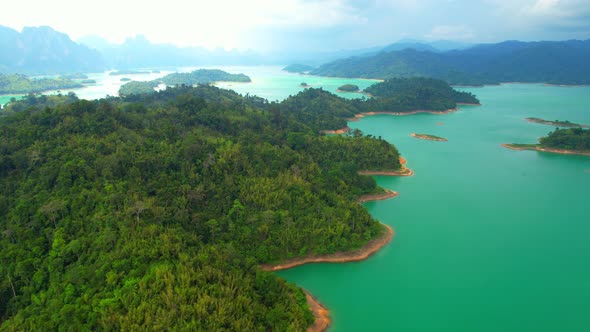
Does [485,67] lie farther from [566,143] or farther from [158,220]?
[158,220]

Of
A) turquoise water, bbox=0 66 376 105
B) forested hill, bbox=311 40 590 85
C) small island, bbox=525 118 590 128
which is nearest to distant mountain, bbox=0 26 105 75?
turquoise water, bbox=0 66 376 105

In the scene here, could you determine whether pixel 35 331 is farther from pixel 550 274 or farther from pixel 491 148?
pixel 491 148

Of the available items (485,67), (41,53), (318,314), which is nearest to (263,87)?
→ (485,67)

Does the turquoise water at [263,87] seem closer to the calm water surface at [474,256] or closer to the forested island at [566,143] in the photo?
the forested island at [566,143]

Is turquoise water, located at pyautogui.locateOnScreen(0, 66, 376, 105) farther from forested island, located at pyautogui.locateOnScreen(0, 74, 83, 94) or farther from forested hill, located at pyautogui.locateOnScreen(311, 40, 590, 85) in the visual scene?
forested hill, located at pyautogui.locateOnScreen(311, 40, 590, 85)

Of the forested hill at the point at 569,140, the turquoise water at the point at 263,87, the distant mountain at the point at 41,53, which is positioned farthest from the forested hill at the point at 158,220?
the distant mountain at the point at 41,53

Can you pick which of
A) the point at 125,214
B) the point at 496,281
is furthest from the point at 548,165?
the point at 125,214

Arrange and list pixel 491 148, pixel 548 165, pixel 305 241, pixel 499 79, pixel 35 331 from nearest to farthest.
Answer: pixel 35 331 < pixel 305 241 < pixel 548 165 < pixel 491 148 < pixel 499 79
